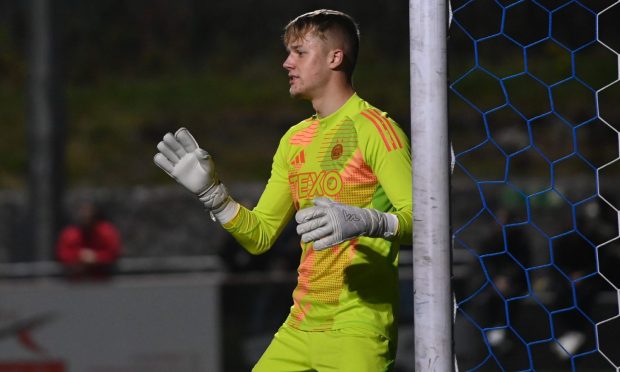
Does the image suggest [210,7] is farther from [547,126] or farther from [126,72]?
[547,126]

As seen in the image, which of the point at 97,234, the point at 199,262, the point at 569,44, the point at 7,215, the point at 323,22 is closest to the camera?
the point at 323,22

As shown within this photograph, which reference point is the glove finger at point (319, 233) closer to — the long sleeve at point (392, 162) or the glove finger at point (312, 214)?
the glove finger at point (312, 214)

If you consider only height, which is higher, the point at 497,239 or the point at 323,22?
the point at 323,22

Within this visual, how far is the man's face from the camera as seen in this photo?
11.0ft

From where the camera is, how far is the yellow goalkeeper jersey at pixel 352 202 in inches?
127

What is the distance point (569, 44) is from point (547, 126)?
1726mm

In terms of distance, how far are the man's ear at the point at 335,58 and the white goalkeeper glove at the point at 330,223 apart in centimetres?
58

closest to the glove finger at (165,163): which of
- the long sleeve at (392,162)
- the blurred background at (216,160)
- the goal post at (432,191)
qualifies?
the long sleeve at (392,162)

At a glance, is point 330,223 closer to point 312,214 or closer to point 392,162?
point 312,214

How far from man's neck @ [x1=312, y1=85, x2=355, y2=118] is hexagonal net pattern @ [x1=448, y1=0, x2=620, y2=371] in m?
0.34

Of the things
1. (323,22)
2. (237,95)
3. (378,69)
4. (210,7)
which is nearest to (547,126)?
(378,69)

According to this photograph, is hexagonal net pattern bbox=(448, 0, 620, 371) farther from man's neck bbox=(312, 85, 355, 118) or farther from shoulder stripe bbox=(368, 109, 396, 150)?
man's neck bbox=(312, 85, 355, 118)

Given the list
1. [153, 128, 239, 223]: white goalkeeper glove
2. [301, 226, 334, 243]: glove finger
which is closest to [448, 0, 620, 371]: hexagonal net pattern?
[301, 226, 334, 243]: glove finger

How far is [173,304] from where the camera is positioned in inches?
335
